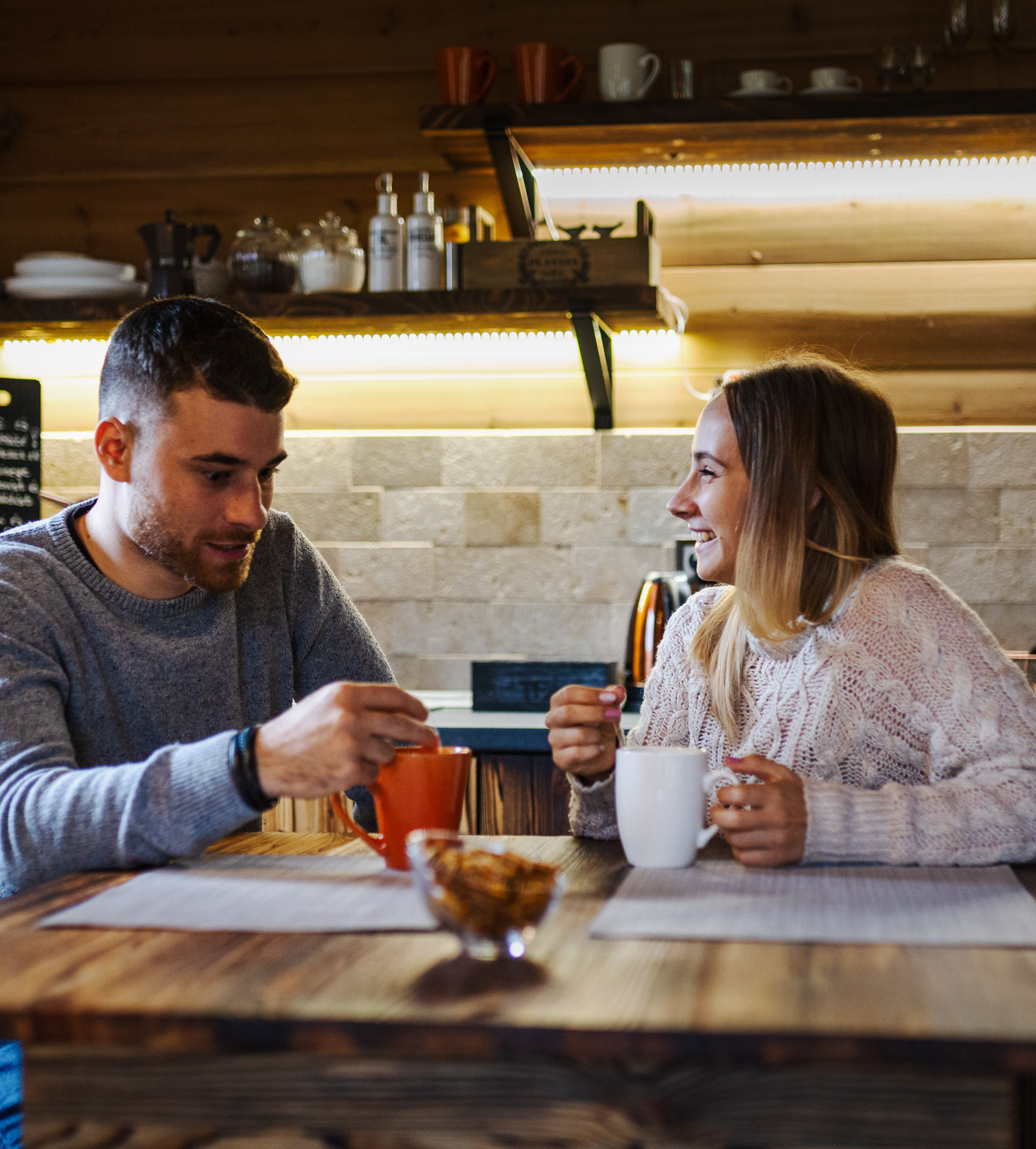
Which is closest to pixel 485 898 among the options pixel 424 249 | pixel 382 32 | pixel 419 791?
pixel 419 791

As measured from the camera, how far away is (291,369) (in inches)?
121

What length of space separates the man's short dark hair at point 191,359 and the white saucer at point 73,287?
1358mm

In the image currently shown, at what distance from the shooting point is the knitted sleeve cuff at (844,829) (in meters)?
1.12

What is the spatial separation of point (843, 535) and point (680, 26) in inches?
72.6

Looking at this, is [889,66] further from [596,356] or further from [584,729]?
[584,729]

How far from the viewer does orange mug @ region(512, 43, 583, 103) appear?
2.70 metres

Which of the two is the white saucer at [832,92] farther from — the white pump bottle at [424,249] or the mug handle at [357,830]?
the mug handle at [357,830]

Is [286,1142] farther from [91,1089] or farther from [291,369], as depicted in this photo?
[291,369]

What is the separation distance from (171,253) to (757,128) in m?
1.25

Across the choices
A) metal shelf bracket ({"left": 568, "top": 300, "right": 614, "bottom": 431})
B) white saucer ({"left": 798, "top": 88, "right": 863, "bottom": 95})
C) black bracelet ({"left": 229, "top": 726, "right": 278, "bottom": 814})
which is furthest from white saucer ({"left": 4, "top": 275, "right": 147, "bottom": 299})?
black bracelet ({"left": 229, "top": 726, "right": 278, "bottom": 814})

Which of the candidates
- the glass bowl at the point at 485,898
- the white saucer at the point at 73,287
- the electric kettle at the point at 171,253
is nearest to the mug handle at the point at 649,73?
the electric kettle at the point at 171,253

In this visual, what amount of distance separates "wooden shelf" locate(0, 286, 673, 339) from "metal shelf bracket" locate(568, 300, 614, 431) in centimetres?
2

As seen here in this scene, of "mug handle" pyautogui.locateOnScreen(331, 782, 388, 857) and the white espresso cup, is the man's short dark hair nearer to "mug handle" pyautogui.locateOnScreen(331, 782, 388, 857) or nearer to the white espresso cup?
"mug handle" pyautogui.locateOnScreen(331, 782, 388, 857)

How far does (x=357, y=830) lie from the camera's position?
1.14 metres
